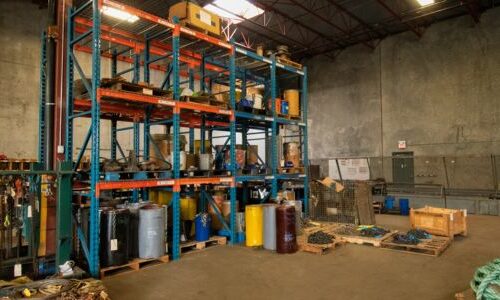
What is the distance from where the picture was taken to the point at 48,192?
540 cm

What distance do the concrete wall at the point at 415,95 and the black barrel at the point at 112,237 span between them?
47.8 ft

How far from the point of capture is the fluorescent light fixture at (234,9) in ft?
40.1

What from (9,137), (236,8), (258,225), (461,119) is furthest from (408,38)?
(9,137)

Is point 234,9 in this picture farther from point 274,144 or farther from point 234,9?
point 274,144

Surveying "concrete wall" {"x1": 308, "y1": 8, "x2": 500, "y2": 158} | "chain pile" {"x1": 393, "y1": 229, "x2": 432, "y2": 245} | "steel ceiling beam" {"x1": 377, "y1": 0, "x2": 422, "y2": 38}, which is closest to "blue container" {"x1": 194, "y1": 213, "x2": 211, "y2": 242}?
"chain pile" {"x1": 393, "y1": 229, "x2": 432, "y2": 245}

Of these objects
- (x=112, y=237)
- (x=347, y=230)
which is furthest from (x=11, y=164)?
(x=347, y=230)

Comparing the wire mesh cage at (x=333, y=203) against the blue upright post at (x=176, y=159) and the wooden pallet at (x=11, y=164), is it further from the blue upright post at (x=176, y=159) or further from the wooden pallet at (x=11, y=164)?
the wooden pallet at (x=11, y=164)

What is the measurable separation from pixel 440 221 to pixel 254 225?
4.35m

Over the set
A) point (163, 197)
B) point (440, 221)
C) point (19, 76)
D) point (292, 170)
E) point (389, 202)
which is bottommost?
point (389, 202)

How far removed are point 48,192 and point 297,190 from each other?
7.22 m

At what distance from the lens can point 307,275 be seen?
5.26 metres

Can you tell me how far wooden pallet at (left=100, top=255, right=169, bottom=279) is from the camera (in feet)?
17.7

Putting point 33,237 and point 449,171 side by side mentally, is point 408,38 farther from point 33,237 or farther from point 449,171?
point 33,237

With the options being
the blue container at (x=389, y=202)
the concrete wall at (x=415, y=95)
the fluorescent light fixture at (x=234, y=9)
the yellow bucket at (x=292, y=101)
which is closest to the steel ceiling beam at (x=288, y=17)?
the fluorescent light fixture at (x=234, y=9)
